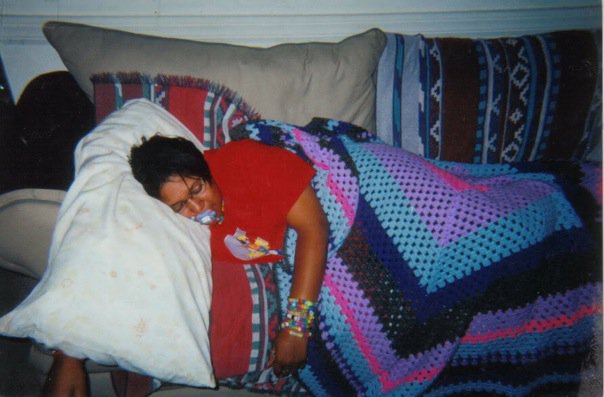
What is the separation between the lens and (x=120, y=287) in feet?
2.60

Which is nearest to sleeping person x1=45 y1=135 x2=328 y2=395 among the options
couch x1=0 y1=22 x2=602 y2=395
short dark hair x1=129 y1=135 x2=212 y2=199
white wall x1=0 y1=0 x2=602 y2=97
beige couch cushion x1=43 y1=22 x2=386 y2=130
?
short dark hair x1=129 y1=135 x2=212 y2=199

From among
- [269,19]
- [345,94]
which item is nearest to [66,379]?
[345,94]

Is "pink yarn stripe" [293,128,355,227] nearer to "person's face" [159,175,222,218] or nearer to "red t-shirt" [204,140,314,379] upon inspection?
"red t-shirt" [204,140,314,379]

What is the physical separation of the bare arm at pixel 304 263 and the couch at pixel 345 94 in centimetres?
10

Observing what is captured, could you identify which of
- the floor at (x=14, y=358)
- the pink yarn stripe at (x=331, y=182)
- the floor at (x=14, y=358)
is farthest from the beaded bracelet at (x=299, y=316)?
the floor at (x=14, y=358)

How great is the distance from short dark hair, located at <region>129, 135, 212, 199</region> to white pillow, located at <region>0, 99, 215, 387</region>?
0.11 feet

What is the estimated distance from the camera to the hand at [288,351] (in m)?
0.93

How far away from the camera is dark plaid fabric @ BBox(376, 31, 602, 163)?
1098 millimetres

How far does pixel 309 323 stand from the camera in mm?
940

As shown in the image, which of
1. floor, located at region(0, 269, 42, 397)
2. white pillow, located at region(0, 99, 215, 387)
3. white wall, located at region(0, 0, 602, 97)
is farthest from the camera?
white wall, located at region(0, 0, 602, 97)

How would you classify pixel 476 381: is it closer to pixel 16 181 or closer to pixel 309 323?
pixel 309 323

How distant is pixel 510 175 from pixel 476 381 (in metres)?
0.54

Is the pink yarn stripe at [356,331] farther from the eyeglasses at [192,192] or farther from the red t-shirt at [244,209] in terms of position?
the eyeglasses at [192,192]

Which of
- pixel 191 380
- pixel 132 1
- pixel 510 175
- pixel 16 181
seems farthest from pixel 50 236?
pixel 510 175
